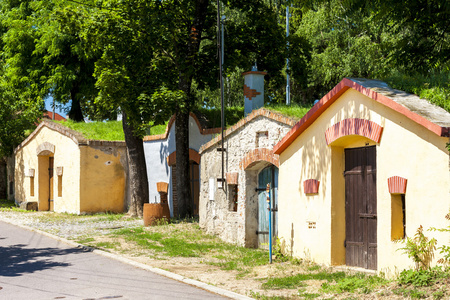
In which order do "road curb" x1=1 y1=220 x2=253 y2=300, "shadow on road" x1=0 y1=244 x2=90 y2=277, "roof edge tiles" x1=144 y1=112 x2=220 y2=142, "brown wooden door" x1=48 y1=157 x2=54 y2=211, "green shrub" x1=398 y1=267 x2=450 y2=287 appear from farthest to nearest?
"brown wooden door" x1=48 y1=157 x2=54 y2=211 → "roof edge tiles" x1=144 y1=112 x2=220 y2=142 → "shadow on road" x1=0 y1=244 x2=90 y2=277 → "road curb" x1=1 y1=220 x2=253 y2=300 → "green shrub" x1=398 y1=267 x2=450 y2=287

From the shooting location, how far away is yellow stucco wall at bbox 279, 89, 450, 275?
8.27 m

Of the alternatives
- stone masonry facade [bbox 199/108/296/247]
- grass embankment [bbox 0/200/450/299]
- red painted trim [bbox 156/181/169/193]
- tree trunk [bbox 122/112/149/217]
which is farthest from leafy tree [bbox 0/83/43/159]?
stone masonry facade [bbox 199/108/296/247]

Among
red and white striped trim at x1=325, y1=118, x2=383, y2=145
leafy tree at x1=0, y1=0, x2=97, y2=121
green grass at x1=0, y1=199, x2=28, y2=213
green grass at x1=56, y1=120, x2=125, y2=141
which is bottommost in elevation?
green grass at x1=0, y1=199, x2=28, y2=213

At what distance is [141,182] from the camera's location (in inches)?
810

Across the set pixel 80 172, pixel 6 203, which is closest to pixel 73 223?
pixel 80 172

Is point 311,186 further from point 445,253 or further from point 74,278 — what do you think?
point 74,278

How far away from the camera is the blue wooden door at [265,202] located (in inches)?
517

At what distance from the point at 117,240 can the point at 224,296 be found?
A: 6.93 metres

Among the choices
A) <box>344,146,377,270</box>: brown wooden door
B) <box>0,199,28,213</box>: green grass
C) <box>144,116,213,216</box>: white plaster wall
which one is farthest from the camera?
<box>0,199,28,213</box>: green grass

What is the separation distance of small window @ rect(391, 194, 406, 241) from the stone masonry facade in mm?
3532

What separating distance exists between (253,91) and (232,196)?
2.85 m

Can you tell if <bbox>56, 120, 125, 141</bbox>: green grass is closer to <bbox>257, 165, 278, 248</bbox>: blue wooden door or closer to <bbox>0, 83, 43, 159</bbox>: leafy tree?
<bbox>0, 83, 43, 159</bbox>: leafy tree

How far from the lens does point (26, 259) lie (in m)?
12.5

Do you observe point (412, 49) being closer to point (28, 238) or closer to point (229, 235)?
point (229, 235)
